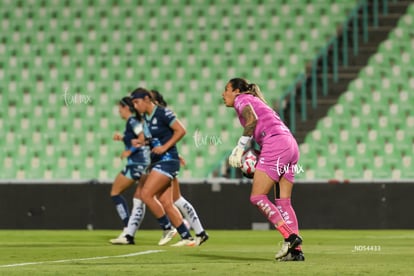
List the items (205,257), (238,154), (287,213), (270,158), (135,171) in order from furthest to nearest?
(135,171), (205,257), (287,213), (270,158), (238,154)

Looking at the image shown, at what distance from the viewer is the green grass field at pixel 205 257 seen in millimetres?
8250

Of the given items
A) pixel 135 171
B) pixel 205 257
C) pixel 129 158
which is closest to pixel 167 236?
pixel 135 171

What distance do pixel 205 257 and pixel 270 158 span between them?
4.01 ft

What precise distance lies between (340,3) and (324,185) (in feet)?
17.2

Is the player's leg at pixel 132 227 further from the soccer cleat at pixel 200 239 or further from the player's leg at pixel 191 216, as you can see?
the soccer cleat at pixel 200 239

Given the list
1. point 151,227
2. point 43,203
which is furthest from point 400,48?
point 43,203

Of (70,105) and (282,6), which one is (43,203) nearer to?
(70,105)

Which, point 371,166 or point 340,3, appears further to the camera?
point 340,3

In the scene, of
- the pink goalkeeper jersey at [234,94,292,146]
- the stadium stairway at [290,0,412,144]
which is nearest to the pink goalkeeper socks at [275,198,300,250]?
the pink goalkeeper jersey at [234,94,292,146]

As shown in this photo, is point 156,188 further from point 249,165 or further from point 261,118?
point 261,118

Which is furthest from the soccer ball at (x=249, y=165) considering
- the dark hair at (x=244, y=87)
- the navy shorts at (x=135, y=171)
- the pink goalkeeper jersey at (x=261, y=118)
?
the navy shorts at (x=135, y=171)

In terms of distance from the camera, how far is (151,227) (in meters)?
18.7

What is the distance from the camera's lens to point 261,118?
9.78 m

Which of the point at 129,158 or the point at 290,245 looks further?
the point at 129,158
